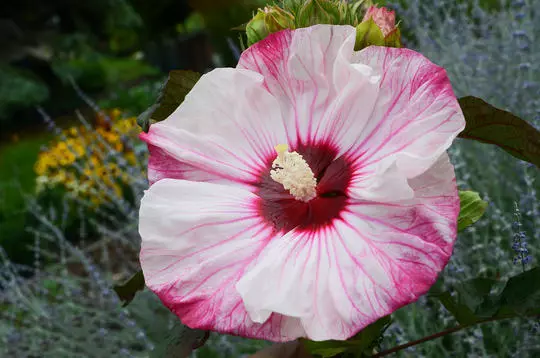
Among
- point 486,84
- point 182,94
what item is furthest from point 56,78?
point 182,94

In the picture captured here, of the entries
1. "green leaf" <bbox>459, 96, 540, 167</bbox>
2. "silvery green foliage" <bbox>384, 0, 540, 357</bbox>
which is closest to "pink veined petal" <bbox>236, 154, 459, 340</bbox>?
"green leaf" <bbox>459, 96, 540, 167</bbox>

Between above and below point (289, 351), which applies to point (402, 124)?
above

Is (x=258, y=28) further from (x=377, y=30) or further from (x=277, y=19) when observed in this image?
(x=377, y=30)

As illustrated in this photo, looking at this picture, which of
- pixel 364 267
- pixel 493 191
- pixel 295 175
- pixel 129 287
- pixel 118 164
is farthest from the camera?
pixel 118 164

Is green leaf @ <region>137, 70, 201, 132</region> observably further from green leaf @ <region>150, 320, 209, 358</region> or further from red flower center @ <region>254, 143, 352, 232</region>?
green leaf @ <region>150, 320, 209, 358</region>

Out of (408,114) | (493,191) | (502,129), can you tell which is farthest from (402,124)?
(493,191)

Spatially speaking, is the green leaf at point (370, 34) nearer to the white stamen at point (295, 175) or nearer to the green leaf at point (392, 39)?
the green leaf at point (392, 39)

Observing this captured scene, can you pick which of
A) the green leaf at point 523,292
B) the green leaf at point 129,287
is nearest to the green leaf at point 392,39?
the green leaf at point 523,292
